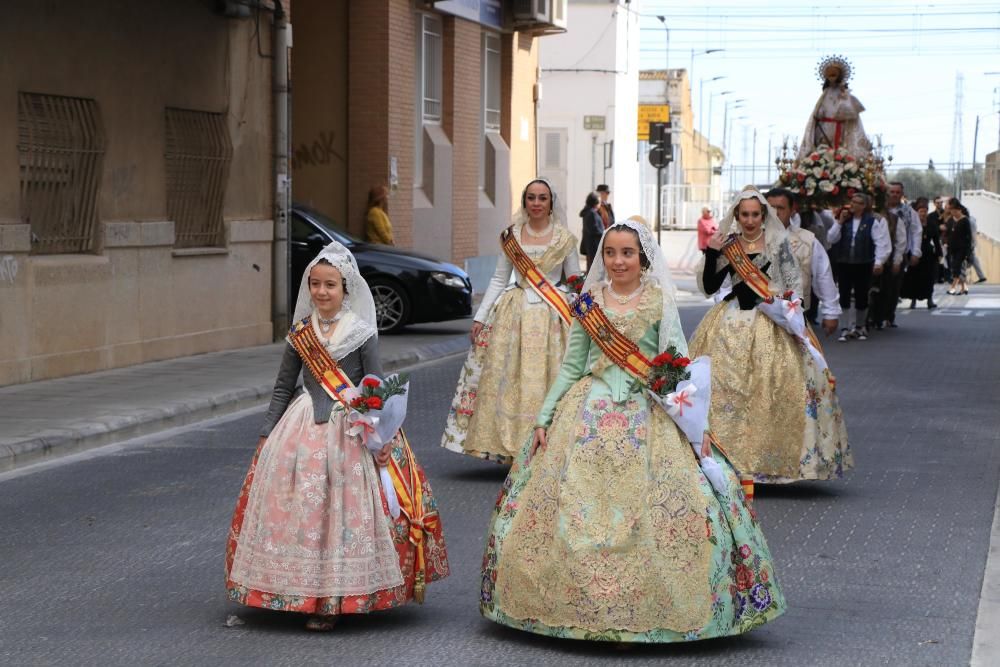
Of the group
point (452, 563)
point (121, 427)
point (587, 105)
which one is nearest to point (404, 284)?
point (121, 427)

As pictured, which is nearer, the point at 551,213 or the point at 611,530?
the point at 611,530

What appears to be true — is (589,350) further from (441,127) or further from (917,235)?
(441,127)

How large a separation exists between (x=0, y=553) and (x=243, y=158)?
10940 mm

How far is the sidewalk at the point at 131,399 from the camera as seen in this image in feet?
37.7

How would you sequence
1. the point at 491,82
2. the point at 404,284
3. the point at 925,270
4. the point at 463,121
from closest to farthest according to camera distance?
the point at 404,284, the point at 925,270, the point at 463,121, the point at 491,82

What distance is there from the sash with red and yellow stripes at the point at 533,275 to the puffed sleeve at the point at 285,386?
3.65m

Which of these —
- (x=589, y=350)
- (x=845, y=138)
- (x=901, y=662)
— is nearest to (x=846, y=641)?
(x=901, y=662)

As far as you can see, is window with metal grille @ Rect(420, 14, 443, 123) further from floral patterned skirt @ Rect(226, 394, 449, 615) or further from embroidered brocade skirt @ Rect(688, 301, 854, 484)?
floral patterned skirt @ Rect(226, 394, 449, 615)

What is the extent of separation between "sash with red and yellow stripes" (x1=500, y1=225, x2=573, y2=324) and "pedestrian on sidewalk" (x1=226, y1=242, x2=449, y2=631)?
3608 millimetres

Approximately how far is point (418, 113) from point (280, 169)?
6.62 metres

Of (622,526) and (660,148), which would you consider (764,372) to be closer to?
(622,526)

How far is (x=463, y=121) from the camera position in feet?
88.0

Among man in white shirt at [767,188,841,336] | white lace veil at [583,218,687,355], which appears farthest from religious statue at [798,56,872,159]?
white lace veil at [583,218,687,355]

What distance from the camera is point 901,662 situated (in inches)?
245
